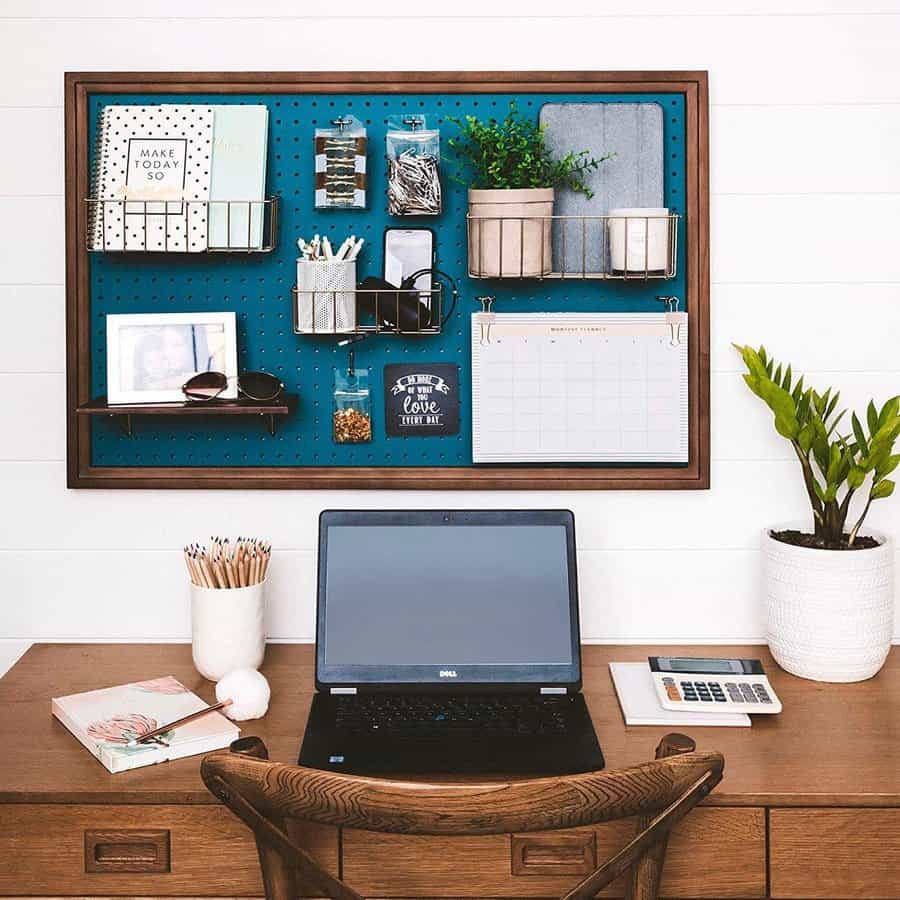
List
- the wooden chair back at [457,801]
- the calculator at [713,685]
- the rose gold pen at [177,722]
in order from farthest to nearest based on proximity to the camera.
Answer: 1. the calculator at [713,685]
2. the rose gold pen at [177,722]
3. the wooden chair back at [457,801]

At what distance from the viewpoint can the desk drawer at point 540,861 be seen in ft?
4.62

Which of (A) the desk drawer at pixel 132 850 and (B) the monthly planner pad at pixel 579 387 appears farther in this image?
(B) the monthly planner pad at pixel 579 387

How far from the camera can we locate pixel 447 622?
1.69 meters

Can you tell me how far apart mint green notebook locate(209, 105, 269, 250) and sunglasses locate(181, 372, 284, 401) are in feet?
0.66

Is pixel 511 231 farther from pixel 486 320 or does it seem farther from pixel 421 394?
pixel 421 394

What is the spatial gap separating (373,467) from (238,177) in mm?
513

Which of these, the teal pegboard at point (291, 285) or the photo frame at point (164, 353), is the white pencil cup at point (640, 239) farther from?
the photo frame at point (164, 353)

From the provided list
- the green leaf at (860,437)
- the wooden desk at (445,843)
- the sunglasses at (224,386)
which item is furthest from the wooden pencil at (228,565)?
the green leaf at (860,437)

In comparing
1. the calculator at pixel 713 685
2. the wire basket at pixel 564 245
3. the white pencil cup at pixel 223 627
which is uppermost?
the wire basket at pixel 564 245

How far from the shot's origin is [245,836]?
4.68 feet

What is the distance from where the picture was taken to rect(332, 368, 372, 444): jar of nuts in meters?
1.89

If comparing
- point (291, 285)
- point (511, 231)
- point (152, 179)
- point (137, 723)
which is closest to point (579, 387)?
point (511, 231)

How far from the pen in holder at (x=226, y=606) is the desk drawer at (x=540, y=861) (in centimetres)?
42

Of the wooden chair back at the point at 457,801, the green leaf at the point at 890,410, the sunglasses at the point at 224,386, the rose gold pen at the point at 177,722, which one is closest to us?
the wooden chair back at the point at 457,801
